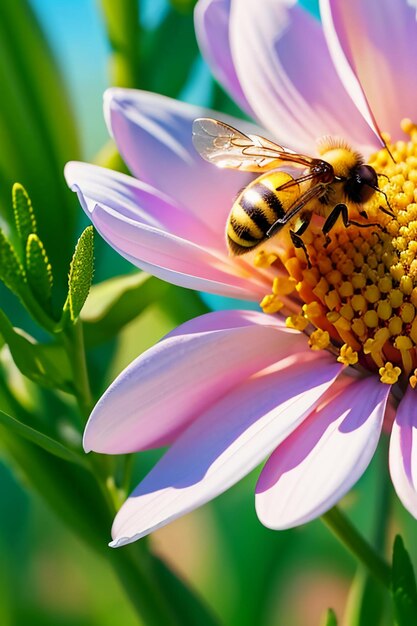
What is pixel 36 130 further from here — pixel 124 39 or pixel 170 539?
pixel 170 539

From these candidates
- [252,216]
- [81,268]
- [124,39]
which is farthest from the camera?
[124,39]

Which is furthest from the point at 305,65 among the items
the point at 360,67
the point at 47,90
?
the point at 47,90

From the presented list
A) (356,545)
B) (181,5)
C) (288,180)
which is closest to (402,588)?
(356,545)

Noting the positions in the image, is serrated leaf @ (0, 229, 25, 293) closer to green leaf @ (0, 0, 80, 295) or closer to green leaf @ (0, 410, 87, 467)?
green leaf @ (0, 410, 87, 467)

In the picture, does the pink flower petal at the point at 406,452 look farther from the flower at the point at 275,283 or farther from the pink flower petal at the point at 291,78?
the pink flower petal at the point at 291,78

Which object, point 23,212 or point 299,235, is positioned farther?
point 299,235

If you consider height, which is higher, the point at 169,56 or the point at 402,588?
the point at 169,56

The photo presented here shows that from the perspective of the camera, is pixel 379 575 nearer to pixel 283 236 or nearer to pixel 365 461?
pixel 365 461

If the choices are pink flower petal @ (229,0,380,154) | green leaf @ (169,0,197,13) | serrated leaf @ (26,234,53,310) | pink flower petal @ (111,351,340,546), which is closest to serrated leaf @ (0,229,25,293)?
serrated leaf @ (26,234,53,310)
